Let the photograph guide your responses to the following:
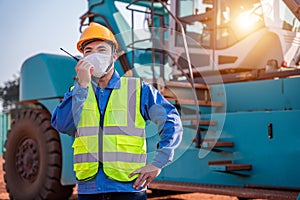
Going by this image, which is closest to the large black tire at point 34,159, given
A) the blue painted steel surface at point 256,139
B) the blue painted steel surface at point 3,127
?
the blue painted steel surface at point 256,139

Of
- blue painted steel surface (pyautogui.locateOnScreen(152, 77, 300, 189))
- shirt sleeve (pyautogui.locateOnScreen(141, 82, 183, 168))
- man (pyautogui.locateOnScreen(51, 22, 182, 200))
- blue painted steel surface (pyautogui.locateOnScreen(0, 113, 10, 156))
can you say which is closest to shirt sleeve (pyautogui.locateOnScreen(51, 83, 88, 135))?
man (pyautogui.locateOnScreen(51, 22, 182, 200))

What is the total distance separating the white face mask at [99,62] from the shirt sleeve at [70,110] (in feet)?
0.46

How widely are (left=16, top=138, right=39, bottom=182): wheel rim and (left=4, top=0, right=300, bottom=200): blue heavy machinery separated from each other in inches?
0.6

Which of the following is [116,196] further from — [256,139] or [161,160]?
[256,139]

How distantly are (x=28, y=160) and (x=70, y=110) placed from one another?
5.49m

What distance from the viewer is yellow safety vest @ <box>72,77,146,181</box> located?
130 inches

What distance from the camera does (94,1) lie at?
29.5ft

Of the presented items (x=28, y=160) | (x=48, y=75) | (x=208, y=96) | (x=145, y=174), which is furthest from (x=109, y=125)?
(x=28, y=160)

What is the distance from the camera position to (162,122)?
331cm

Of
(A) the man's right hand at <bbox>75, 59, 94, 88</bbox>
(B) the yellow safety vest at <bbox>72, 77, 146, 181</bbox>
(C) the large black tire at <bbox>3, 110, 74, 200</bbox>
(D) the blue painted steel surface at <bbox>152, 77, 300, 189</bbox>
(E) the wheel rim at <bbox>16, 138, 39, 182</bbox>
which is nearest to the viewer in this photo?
(A) the man's right hand at <bbox>75, 59, 94, 88</bbox>

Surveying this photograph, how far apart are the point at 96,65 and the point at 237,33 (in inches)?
171

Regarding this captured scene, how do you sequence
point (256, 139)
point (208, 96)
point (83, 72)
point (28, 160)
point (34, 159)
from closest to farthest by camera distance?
point (83, 72), point (256, 139), point (208, 96), point (34, 159), point (28, 160)

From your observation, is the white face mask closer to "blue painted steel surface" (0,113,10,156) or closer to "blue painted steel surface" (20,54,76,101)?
"blue painted steel surface" (20,54,76,101)

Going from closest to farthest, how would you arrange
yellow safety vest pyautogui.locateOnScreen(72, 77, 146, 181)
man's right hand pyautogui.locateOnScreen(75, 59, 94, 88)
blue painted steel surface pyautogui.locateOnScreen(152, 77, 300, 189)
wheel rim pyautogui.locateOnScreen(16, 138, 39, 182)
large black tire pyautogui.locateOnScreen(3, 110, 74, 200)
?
man's right hand pyautogui.locateOnScreen(75, 59, 94, 88), yellow safety vest pyautogui.locateOnScreen(72, 77, 146, 181), blue painted steel surface pyautogui.locateOnScreen(152, 77, 300, 189), large black tire pyautogui.locateOnScreen(3, 110, 74, 200), wheel rim pyautogui.locateOnScreen(16, 138, 39, 182)
